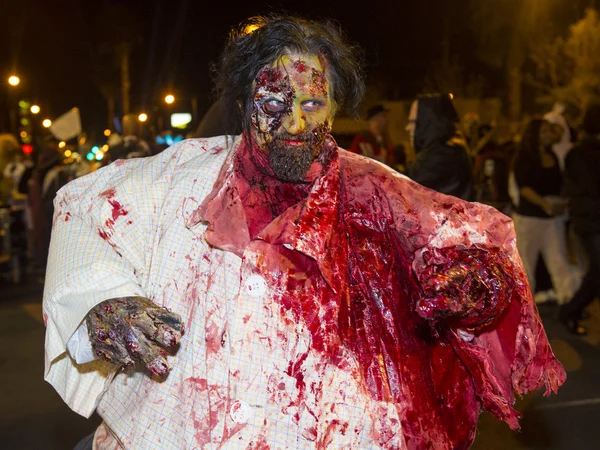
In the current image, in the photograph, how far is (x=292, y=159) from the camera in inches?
91.4

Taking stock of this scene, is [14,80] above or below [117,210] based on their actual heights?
below

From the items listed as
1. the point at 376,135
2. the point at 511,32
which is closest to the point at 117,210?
the point at 376,135

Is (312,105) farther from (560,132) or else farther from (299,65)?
(560,132)

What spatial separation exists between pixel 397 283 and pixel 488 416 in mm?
3318

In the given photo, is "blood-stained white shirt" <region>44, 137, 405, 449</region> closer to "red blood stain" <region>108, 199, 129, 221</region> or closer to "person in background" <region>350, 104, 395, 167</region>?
"red blood stain" <region>108, 199, 129, 221</region>

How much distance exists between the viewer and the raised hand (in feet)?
6.46

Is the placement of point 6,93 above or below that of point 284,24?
below

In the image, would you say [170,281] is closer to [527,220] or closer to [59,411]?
[59,411]

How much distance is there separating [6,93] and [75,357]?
22164mm

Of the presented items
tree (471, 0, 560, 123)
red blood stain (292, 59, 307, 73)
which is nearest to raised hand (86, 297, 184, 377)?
red blood stain (292, 59, 307, 73)

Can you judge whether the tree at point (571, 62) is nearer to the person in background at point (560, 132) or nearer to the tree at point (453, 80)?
the tree at point (453, 80)

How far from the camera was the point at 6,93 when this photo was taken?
2245 centimetres

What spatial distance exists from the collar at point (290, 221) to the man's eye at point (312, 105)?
193mm

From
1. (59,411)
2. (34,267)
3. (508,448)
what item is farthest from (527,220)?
(34,267)
